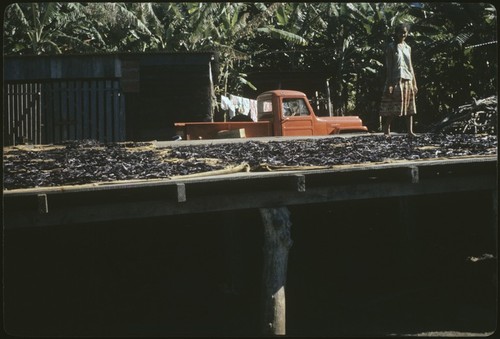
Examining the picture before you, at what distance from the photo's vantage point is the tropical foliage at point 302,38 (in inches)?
792

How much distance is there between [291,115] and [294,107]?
0.23 metres

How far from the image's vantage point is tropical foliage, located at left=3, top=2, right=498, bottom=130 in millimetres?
20125

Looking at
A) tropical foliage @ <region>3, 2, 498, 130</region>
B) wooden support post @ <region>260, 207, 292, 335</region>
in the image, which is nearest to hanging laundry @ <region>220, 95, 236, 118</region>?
tropical foliage @ <region>3, 2, 498, 130</region>

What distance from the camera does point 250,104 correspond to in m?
20.4

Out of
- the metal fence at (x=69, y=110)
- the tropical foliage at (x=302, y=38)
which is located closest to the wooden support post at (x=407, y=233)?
the metal fence at (x=69, y=110)

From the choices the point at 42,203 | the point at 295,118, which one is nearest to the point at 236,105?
the point at 295,118

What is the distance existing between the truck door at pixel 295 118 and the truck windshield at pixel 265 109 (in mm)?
416

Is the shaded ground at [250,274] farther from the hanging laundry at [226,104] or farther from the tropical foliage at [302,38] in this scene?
the tropical foliage at [302,38]

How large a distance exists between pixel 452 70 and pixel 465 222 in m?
14.0

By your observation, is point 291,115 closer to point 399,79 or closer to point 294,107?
point 294,107

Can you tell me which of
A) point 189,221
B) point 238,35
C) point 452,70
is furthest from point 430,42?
point 189,221

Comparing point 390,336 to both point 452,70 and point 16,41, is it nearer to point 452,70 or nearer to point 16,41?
point 452,70

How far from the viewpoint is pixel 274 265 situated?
18.8 ft

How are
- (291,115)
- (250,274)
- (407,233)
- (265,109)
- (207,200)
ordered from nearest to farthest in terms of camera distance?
(207,200) → (250,274) → (407,233) → (291,115) → (265,109)
